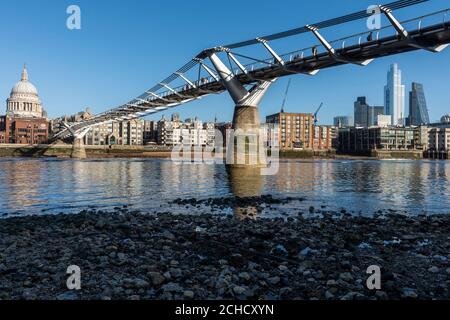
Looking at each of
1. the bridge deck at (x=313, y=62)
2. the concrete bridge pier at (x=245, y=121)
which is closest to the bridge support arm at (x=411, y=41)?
the bridge deck at (x=313, y=62)

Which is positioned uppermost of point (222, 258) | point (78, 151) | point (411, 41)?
point (411, 41)

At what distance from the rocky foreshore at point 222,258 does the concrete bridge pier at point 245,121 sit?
42.7m

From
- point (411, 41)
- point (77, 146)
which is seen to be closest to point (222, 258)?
point (411, 41)

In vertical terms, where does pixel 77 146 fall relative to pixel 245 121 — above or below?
below

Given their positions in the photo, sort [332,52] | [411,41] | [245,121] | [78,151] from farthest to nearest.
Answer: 1. [78,151]
2. [245,121]
3. [332,52]
4. [411,41]

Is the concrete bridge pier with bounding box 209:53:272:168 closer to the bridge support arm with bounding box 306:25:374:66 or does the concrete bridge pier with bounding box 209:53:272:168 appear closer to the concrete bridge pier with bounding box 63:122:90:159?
the bridge support arm with bounding box 306:25:374:66

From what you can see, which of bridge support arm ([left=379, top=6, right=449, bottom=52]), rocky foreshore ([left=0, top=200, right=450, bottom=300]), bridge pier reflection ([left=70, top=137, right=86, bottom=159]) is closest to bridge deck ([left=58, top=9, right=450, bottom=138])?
bridge support arm ([left=379, top=6, right=449, bottom=52])

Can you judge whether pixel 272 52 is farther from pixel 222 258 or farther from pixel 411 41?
pixel 222 258

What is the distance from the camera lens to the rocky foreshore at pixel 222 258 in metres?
8.46

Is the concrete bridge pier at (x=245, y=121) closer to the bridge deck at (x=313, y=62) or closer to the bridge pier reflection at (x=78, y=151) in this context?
the bridge deck at (x=313, y=62)

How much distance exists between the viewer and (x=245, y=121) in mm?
60438

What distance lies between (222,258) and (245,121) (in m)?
50.2
